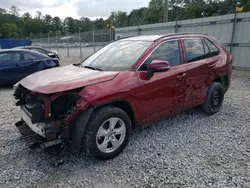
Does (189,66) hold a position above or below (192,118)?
above

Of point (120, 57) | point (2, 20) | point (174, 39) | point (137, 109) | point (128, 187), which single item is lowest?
point (128, 187)

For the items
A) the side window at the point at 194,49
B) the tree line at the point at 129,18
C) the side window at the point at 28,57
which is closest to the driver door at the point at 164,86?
the side window at the point at 194,49

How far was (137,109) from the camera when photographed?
121 inches

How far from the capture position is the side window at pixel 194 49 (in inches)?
151

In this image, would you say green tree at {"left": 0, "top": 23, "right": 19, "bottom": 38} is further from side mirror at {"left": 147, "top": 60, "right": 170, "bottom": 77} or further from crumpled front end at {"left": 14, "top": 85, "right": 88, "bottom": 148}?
side mirror at {"left": 147, "top": 60, "right": 170, "bottom": 77}

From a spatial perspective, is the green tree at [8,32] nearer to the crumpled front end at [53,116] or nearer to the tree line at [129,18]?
the tree line at [129,18]

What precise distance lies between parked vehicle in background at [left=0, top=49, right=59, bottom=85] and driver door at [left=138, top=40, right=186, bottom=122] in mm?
5477

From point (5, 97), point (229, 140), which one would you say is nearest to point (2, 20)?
point (5, 97)

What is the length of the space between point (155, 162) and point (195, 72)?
6.16 feet

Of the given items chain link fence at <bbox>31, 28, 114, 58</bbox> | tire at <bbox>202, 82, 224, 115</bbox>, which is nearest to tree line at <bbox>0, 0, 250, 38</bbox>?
chain link fence at <bbox>31, 28, 114, 58</bbox>

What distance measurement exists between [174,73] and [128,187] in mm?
1955

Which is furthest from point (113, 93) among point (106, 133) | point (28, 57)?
point (28, 57)

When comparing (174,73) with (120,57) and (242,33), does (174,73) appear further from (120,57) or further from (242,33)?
(242,33)

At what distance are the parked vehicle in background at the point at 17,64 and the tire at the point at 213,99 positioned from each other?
5.82 m
